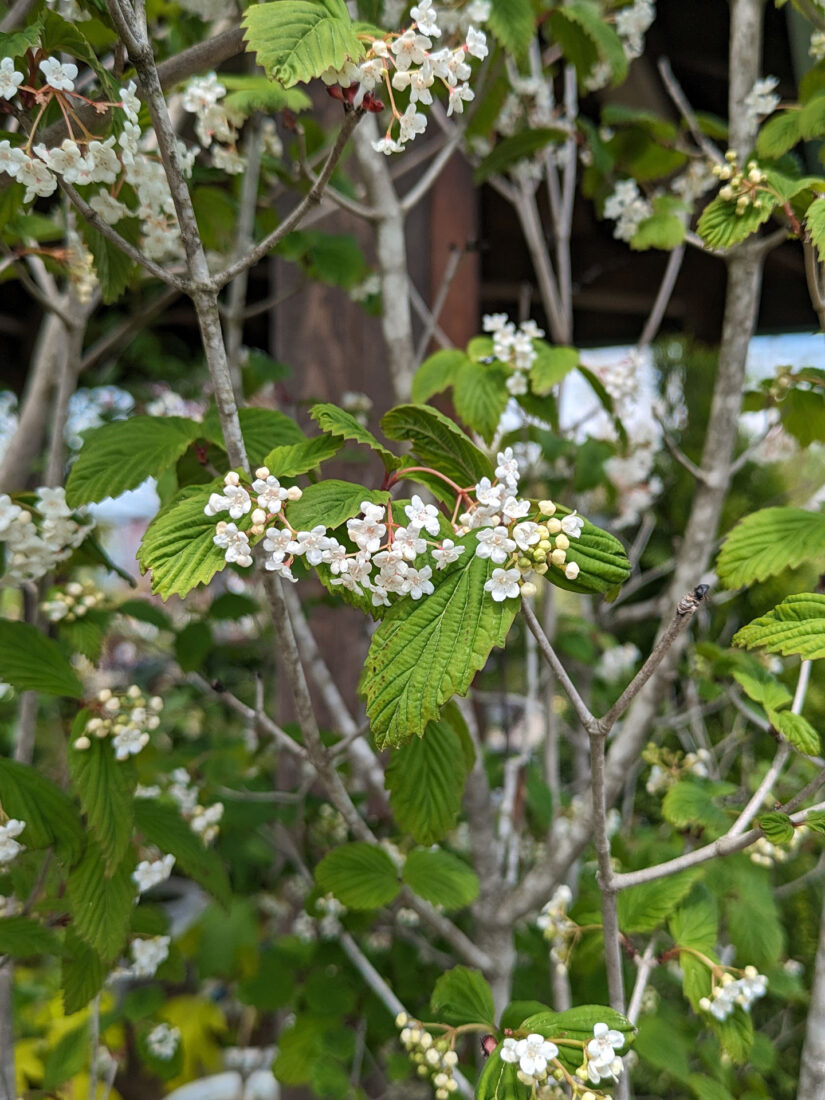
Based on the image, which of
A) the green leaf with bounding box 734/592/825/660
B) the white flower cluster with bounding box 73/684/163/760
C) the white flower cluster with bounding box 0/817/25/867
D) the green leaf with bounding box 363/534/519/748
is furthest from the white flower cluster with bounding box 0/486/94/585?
the green leaf with bounding box 734/592/825/660

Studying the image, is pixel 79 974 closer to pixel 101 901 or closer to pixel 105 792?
pixel 101 901

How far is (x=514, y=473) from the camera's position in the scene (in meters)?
0.57

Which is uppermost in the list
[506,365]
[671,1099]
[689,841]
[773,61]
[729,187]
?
[773,61]

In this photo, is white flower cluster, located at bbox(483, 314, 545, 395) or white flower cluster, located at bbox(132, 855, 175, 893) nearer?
white flower cluster, located at bbox(132, 855, 175, 893)

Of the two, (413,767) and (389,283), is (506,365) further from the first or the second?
(413,767)

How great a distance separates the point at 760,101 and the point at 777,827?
98cm

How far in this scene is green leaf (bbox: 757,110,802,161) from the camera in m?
0.97

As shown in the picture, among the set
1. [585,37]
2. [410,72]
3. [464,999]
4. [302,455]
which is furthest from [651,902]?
[585,37]

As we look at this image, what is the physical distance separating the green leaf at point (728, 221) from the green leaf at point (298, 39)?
Result: 45cm

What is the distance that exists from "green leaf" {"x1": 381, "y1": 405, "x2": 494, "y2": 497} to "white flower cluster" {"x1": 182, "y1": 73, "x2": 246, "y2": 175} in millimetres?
635

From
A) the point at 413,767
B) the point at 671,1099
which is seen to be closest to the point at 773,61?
the point at 413,767

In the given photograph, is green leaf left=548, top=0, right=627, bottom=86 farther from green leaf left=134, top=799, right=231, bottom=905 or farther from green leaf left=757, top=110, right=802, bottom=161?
green leaf left=134, top=799, right=231, bottom=905

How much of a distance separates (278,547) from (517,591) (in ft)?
0.61

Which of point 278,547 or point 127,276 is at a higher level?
point 127,276
